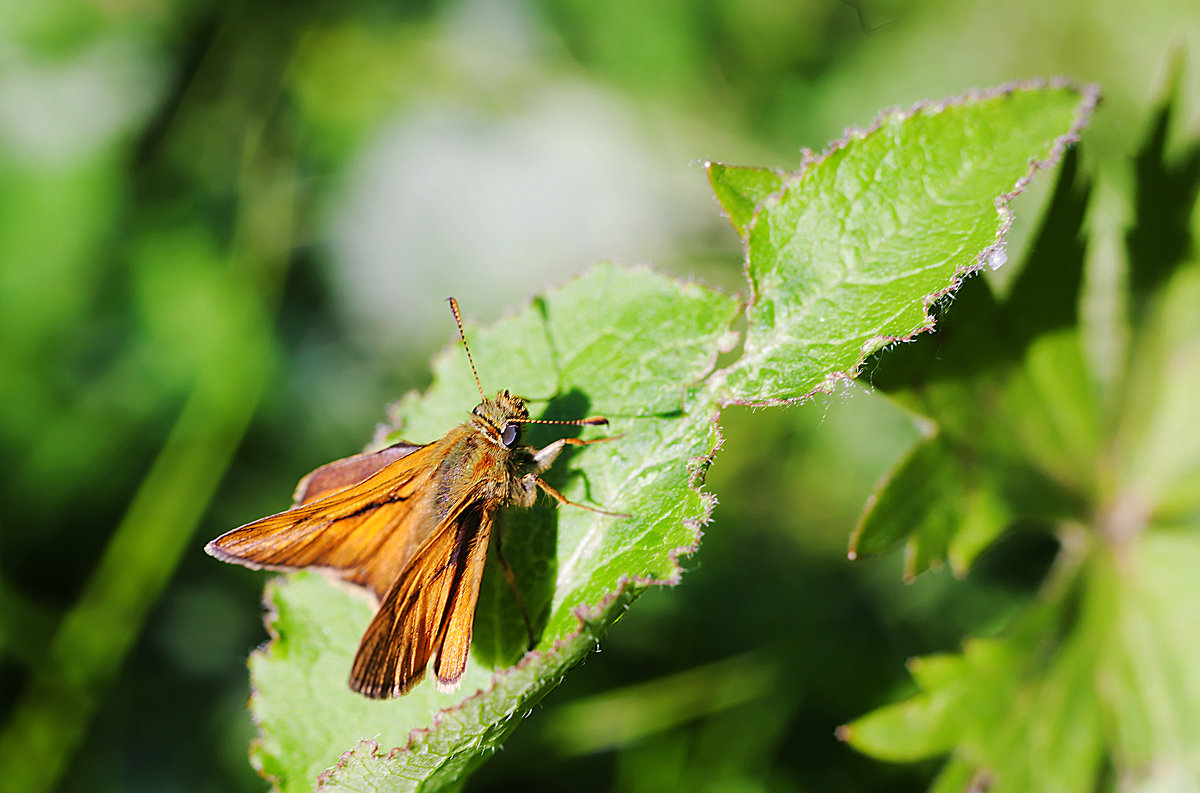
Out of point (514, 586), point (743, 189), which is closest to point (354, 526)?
point (514, 586)

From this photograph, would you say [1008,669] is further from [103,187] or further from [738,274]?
[103,187]

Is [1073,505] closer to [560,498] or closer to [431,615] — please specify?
[560,498]

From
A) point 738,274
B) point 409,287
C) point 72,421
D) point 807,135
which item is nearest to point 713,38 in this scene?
point 807,135

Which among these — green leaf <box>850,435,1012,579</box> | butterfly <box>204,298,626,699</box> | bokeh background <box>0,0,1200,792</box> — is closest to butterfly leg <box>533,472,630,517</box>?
butterfly <box>204,298,626,699</box>

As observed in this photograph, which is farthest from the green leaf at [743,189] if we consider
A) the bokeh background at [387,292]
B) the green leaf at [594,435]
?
the bokeh background at [387,292]

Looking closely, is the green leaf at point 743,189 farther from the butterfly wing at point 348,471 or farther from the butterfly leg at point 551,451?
the butterfly wing at point 348,471

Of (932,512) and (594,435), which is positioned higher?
(594,435)
